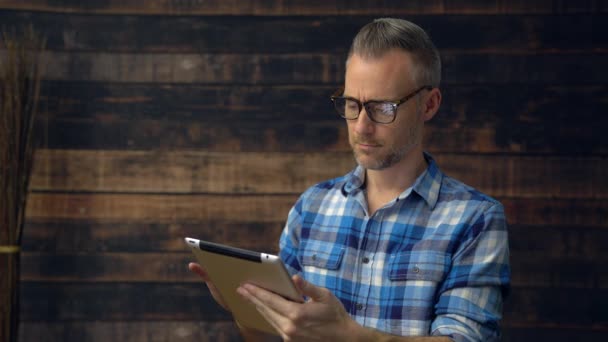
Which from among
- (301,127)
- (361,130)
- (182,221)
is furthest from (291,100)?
(361,130)

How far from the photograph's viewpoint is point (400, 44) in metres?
1.52

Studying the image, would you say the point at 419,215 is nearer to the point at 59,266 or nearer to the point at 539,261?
the point at 539,261

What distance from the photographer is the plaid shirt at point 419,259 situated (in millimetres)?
1440

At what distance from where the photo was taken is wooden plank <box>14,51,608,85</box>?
107 inches

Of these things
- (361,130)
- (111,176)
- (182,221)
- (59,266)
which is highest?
(361,130)

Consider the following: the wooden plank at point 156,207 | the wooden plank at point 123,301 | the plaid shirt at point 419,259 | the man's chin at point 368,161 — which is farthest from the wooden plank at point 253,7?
the man's chin at point 368,161

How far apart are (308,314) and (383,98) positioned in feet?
1.74

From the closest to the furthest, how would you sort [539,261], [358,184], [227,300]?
Result: 1. [227,300]
2. [358,184]
3. [539,261]

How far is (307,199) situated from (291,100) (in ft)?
3.52

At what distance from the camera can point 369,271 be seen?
1.56 meters

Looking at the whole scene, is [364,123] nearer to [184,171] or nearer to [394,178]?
[394,178]

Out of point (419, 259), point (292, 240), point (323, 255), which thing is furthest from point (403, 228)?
point (292, 240)

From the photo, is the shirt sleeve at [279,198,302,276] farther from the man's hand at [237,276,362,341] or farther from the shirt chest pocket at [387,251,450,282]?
the man's hand at [237,276,362,341]

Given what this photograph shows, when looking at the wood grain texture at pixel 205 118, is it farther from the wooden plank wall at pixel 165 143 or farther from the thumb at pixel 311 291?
the thumb at pixel 311 291
